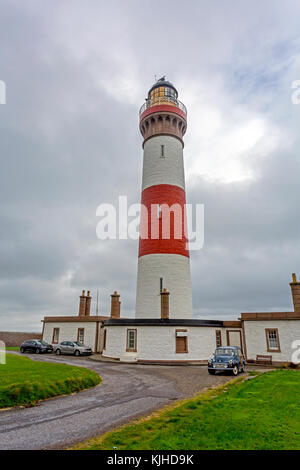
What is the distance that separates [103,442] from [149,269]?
21858 millimetres

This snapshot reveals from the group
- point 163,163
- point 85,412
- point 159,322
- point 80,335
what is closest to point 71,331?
point 80,335

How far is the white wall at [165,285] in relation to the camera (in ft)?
88.7

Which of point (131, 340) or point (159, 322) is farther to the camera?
point (131, 340)

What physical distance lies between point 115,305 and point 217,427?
24.9 metres

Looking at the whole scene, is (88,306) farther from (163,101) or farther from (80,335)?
(163,101)

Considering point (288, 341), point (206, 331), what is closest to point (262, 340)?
point (288, 341)

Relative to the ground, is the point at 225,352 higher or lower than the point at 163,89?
lower

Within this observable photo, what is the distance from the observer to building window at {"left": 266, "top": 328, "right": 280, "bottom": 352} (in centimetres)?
2415

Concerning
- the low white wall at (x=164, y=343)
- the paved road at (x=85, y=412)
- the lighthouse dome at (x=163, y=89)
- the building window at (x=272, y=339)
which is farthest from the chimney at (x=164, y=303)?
the lighthouse dome at (x=163, y=89)

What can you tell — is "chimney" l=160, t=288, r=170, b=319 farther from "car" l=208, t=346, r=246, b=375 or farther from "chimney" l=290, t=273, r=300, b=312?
"chimney" l=290, t=273, r=300, b=312

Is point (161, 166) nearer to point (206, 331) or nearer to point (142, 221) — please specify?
point (142, 221)

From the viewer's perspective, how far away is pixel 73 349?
29453mm

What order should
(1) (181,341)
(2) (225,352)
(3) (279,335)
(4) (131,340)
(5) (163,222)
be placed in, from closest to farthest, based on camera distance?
(2) (225,352) < (3) (279,335) < (1) (181,341) < (4) (131,340) < (5) (163,222)

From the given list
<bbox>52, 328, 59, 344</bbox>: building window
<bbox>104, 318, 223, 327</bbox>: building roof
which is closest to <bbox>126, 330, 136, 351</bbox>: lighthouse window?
<bbox>104, 318, 223, 327</bbox>: building roof
